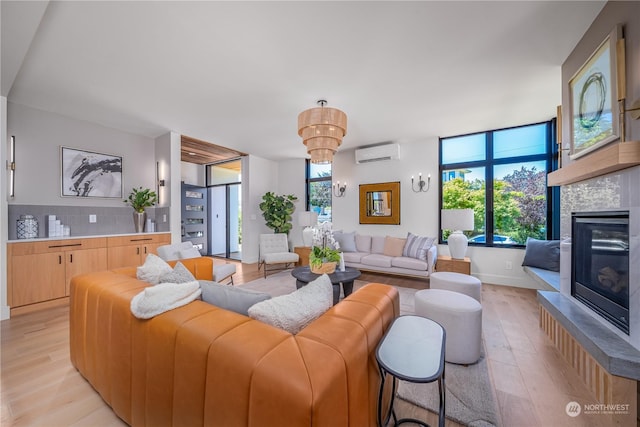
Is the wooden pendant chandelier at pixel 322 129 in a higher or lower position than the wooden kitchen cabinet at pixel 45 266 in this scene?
higher

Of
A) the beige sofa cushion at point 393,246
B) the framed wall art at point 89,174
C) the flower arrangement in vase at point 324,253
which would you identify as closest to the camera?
the flower arrangement in vase at point 324,253

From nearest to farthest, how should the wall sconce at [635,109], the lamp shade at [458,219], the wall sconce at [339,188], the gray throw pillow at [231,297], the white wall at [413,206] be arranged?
the gray throw pillow at [231,297], the wall sconce at [635,109], the lamp shade at [458,219], the white wall at [413,206], the wall sconce at [339,188]

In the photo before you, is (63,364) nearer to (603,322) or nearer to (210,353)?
(210,353)

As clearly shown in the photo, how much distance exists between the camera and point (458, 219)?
393 centimetres

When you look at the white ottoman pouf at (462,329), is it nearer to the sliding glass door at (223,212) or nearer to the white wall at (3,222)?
the white wall at (3,222)

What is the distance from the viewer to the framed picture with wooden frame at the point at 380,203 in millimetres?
5066

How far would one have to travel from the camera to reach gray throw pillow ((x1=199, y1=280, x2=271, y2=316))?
4.32ft

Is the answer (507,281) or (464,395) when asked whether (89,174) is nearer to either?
(464,395)

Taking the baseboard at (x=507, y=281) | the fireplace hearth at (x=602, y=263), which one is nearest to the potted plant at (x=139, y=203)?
the fireplace hearth at (x=602, y=263)

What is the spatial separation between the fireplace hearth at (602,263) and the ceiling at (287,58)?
1.57m

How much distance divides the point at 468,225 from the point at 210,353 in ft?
13.3

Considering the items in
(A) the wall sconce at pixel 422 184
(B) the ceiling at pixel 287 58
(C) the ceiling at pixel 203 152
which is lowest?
(A) the wall sconce at pixel 422 184

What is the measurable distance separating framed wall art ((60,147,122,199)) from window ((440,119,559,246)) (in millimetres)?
5860

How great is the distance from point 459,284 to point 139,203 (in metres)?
4.95
